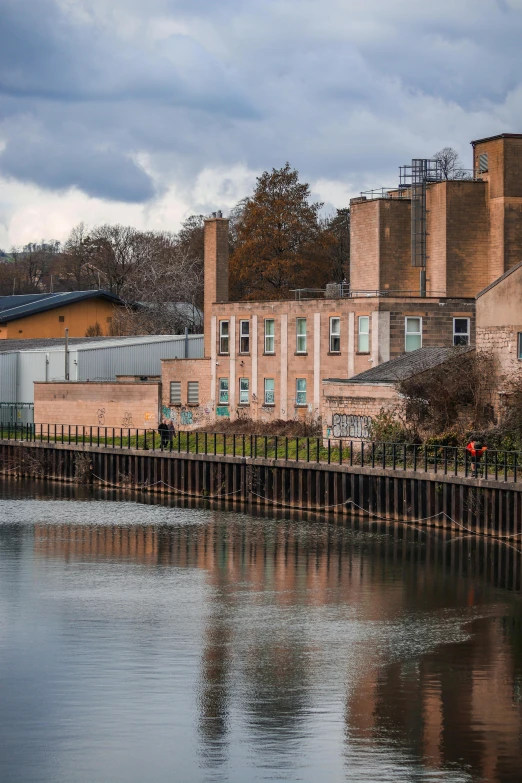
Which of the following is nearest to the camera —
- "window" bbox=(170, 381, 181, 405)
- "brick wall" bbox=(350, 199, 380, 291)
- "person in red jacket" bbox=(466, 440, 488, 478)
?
"person in red jacket" bbox=(466, 440, 488, 478)

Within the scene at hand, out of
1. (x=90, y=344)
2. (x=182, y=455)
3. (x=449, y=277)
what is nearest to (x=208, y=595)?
(x=182, y=455)

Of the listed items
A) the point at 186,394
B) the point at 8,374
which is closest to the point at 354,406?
the point at 186,394

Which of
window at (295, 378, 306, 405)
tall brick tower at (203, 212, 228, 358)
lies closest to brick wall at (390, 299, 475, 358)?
window at (295, 378, 306, 405)

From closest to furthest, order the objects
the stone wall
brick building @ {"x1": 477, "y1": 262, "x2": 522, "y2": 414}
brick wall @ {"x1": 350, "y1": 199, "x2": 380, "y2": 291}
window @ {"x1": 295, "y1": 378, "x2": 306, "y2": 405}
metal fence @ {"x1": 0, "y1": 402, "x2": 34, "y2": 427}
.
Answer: brick building @ {"x1": 477, "y1": 262, "x2": 522, "y2": 414}, the stone wall, window @ {"x1": 295, "y1": 378, "x2": 306, "y2": 405}, brick wall @ {"x1": 350, "y1": 199, "x2": 380, "y2": 291}, metal fence @ {"x1": 0, "y1": 402, "x2": 34, "y2": 427}

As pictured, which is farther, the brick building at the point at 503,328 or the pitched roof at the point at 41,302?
the pitched roof at the point at 41,302

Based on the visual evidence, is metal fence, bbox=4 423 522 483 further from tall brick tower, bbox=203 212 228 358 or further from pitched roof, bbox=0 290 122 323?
pitched roof, bbox=0 290 122 323

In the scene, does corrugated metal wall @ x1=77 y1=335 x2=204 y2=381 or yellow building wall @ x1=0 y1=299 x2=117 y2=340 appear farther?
yellow building wall @ x1=0 y1=299 x2=117 y2=340

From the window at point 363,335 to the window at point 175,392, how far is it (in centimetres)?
1133

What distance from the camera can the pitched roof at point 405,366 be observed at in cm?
5184

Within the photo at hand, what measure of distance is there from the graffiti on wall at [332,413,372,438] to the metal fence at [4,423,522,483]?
1.17ft

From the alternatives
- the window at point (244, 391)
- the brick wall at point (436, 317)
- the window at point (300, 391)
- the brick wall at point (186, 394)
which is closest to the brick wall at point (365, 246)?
the window at point (244, 391)

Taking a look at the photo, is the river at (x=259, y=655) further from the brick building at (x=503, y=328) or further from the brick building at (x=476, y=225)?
the brick building at (x=476, y=225)

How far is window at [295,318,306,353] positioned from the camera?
62.2m

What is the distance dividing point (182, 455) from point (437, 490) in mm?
15076
